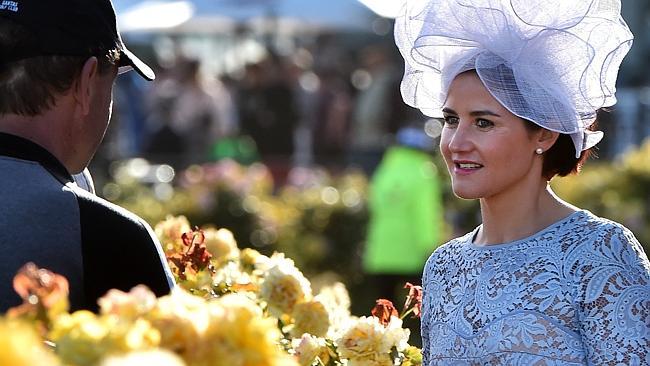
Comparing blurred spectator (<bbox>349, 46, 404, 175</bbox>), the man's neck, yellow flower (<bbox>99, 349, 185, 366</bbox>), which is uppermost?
blurred spectator (<bbox>349, 46, 404, 175</bbox>)

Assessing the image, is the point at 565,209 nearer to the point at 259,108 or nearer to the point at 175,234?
the point at 175,234

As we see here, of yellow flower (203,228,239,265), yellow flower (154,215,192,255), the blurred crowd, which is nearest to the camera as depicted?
yellow flower (154,215,192,255)

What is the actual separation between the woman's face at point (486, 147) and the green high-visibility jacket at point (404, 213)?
547 cm

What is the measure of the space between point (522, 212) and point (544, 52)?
0.39m

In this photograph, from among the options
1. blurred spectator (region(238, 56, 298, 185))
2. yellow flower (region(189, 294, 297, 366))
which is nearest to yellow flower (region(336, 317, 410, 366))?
yellow flower (region(189, 294, 297, 366))

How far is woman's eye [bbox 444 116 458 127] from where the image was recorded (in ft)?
10.5

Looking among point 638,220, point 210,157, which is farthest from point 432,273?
point 210,157

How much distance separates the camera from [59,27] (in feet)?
8.71

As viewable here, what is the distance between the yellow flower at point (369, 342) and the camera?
10.4ft

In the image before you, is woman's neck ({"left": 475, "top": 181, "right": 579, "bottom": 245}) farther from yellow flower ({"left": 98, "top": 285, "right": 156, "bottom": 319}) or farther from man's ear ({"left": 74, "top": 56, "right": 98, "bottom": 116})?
yellow flower ({"left": 98, "top": 285, "right": 156, "bottom": 319})

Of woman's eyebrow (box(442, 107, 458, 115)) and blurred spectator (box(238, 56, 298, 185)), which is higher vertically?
blurred spectator (box(238, 56, 298, 185))

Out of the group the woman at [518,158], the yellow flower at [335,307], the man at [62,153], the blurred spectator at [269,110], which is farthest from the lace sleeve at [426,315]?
the blurred spectator at [269,110]

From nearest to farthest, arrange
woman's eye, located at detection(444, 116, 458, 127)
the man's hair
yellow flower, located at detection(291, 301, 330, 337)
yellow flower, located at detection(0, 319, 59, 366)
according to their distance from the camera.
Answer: yellow flower, located at detection(0, 319, 59, 366)
the man's hair
woman's eye, located at detection(444, 116, 458, 127)
yellow flower, located at detection(291, 301, 330, 337)

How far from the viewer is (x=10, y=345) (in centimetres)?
148
